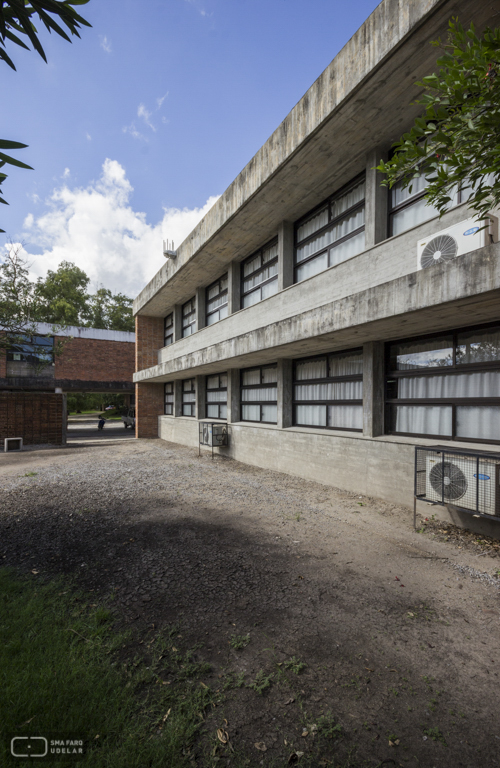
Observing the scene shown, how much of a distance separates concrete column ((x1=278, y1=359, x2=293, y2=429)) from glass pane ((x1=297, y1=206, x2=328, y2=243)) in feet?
12.0

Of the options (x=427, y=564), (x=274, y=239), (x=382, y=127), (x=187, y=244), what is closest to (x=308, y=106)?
(x=382, y=127)

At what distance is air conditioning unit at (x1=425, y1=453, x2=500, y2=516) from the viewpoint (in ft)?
15.4

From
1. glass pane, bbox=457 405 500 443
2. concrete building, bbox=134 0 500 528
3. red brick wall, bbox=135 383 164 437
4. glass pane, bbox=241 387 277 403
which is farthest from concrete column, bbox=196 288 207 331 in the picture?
glass pane, bbox=457 405 500 443

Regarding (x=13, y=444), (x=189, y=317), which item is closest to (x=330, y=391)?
(x=189, y=317)

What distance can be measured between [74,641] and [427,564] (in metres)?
4.08

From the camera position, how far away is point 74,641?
2.84 m

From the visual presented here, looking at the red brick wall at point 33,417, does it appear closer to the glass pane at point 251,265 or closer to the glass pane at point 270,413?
the glass pane at point 270,413

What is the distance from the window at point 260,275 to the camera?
1111 centimetres

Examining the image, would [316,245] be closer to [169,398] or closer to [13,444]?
[169,398]

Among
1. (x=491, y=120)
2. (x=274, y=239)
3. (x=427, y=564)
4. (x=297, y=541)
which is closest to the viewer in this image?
(x=491, y=120)

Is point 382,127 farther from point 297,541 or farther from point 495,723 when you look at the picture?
point 495,723

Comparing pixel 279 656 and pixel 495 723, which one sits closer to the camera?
pixel 495 723

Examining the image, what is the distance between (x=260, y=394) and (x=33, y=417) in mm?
11749

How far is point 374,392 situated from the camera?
7.42 metres
